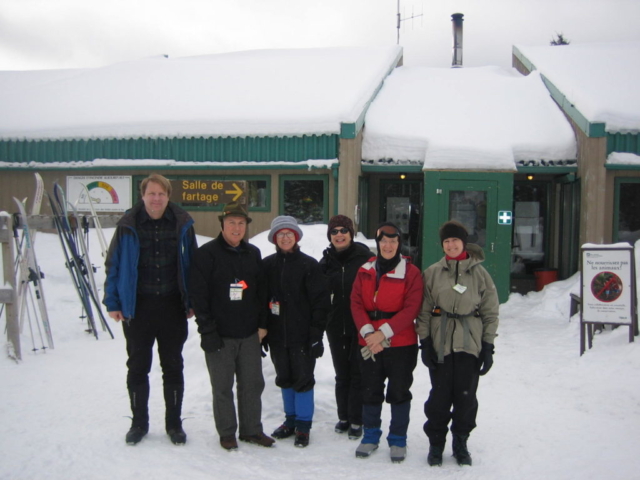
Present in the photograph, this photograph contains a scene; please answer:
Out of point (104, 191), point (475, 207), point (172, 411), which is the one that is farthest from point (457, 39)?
point (172, 411)

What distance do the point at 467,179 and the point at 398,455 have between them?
6699 mm

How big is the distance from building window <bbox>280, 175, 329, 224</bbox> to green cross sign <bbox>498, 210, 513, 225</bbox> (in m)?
3.15

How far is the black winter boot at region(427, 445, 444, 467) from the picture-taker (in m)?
3.85

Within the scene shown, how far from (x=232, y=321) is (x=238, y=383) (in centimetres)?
49

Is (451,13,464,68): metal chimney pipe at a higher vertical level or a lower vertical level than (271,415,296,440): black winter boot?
higher

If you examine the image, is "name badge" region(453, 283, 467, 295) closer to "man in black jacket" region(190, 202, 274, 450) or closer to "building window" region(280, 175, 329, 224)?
"man in black jacket" region(190, 202, 274, 450)

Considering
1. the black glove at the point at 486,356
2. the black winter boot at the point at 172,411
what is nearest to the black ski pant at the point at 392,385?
the black glove at the point at 486,356

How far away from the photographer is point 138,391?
4012 mm

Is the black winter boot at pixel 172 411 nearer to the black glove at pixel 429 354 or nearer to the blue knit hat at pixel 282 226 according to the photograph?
the blue knit hat at pixel 282 226

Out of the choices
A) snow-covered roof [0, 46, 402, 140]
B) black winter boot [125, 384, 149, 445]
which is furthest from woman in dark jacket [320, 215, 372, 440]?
snow-covered roof [0, 46, 402, 140]

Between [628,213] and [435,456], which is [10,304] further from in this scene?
[628,213]

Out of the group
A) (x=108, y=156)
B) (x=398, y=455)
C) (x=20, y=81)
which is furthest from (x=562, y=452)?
(x=20, y=81)

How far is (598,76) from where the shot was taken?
12.2 m

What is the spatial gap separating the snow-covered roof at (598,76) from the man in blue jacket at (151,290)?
8404mm
